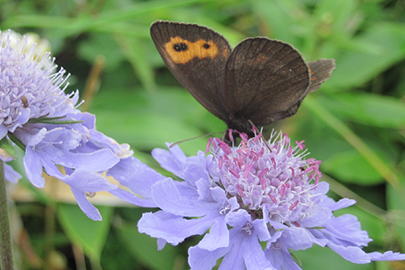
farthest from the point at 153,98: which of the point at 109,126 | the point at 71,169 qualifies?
the point at 71,169

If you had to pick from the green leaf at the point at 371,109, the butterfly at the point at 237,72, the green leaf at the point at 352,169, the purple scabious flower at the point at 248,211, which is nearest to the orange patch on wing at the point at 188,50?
the butterfly at the point at 237,72

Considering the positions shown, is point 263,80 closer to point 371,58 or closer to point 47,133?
point 47,133

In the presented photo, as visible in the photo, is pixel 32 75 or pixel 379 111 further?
pixel 379 111

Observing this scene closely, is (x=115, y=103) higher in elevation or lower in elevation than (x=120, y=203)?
higher

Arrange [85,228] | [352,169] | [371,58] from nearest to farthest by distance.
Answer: [85,228] < [352,169] < [371,58]

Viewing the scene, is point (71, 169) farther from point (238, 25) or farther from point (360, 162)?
point (238, 25)

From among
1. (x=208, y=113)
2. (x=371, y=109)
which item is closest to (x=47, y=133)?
(x=208, y=113)
